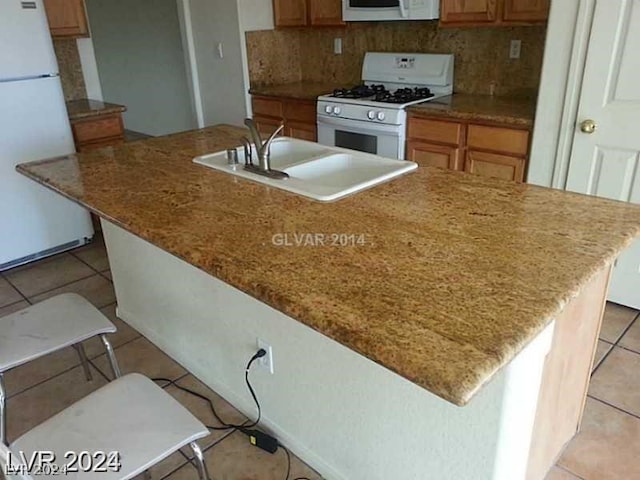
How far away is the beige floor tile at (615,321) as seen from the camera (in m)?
2.44

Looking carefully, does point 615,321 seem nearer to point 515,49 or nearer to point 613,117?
point 613,117

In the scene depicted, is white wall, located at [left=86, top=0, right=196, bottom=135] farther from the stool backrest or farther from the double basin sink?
the stool backrest

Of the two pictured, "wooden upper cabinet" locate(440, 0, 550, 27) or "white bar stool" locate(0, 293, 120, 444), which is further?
"wooden upper cabinet" locate(440, 0, 550, 27)

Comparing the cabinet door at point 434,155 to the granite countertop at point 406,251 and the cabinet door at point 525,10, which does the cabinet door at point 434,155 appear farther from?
the granite countertop at point 406,251

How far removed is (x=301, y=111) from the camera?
388 centimetres

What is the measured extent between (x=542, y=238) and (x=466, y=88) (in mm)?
2571

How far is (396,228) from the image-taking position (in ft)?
4.42

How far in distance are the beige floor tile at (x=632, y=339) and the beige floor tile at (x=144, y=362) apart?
2008 millimetres

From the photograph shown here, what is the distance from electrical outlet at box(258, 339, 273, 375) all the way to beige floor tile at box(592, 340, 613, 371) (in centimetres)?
145

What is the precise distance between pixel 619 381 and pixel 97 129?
3423 millimetres

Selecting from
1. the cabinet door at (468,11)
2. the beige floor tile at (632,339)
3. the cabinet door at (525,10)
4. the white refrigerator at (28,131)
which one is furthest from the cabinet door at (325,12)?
the beige floor tile at (632,339)

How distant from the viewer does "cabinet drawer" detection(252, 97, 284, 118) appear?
404 cm

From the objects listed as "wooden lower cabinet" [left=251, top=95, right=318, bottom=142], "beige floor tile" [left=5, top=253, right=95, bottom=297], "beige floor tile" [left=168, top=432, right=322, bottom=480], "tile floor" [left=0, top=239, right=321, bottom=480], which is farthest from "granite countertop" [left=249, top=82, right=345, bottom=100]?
"beige floor tile" [left=168, top=432, right=322, bottom=480]

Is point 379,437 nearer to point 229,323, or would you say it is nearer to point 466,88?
point 229,323
